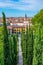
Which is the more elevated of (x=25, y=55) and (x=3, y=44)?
(x=3, y=44)

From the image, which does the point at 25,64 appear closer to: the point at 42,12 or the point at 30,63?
the point at 30,63

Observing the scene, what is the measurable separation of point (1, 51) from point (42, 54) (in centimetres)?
343

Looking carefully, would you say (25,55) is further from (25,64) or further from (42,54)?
(42,54)

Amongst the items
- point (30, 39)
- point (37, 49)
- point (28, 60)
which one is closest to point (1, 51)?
point (37, 49)

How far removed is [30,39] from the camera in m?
32.8

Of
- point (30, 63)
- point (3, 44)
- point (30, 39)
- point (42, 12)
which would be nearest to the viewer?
point (3, 44)

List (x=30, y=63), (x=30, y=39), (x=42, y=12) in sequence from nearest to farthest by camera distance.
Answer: (x=30, y=63) < (x=30, y=39) < (x=42, y=12)

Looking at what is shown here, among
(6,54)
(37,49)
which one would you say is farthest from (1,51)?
(37,49)

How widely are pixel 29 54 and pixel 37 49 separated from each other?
7.06 metres

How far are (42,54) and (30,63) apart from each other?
6.09 metres

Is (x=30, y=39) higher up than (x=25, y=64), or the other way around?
(x=30, y=39)

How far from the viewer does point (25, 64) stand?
31.2 meters

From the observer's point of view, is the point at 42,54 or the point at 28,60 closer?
the point at 42,54

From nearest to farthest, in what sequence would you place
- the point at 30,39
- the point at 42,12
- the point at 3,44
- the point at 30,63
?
the point at 3,44
the point at 30,63
the point at 30,39
the point at 42,12
